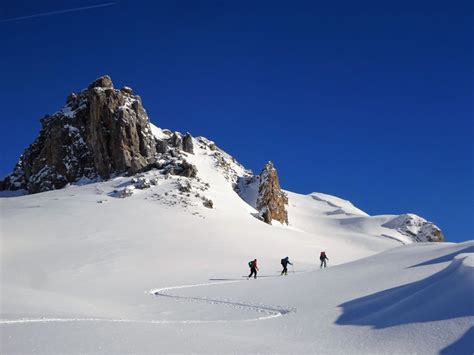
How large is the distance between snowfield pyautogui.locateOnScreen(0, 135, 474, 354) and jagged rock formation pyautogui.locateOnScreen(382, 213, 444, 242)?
5063 centimetres

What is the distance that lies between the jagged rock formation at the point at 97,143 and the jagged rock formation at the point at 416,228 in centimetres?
5337

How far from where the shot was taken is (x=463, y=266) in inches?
427

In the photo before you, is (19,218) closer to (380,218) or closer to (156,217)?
(156,217)

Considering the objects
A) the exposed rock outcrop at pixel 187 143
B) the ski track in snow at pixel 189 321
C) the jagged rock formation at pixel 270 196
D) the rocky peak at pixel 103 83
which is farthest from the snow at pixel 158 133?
the ski track in snow at pixel 189 321

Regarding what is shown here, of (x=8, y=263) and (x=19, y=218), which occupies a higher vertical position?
(x=19, y=218)

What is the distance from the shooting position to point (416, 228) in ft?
336

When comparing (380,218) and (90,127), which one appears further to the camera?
(380,218)

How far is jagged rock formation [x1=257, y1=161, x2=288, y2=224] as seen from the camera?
79.2 metres

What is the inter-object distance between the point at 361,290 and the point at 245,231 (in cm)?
3130

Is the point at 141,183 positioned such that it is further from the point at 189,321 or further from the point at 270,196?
the point at 189,321

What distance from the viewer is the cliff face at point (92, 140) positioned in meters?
64.7

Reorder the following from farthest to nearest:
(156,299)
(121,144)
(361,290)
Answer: (121,144) < (156,299) < (361,290)

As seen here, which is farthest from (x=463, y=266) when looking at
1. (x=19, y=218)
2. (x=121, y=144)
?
(x=121, y=144)

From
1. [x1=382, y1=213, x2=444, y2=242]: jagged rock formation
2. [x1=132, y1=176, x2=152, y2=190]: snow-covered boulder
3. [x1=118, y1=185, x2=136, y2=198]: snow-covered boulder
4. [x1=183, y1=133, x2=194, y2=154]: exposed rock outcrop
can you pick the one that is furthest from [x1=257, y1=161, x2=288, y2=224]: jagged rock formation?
[x1=382, y1=213, x2=444, y2=242]: jagged rock formation
